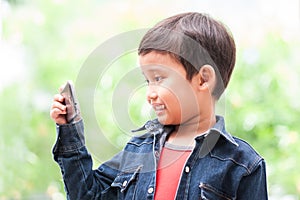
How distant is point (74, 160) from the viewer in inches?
38.0

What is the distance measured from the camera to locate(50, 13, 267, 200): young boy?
941 millimetres

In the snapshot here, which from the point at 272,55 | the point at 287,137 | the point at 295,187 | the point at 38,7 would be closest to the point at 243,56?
the point at 272,55

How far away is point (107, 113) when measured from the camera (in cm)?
130

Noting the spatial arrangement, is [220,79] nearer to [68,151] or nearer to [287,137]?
[68,151]

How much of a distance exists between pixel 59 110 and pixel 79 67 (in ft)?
1.85

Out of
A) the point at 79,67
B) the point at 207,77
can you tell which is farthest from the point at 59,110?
the point at 79,67

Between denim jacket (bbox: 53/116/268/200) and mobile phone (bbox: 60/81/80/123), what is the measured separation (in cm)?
1

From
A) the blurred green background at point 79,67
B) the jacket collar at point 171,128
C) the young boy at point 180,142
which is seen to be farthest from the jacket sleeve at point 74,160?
the blurred green background at point 79,67

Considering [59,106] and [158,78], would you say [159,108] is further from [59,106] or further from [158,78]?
[59,106]

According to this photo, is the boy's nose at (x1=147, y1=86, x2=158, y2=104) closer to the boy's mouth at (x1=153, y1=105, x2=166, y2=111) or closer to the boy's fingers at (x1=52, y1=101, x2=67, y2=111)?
the boy's mouth at (x1=153, y1=105, x2=166, y2=111)

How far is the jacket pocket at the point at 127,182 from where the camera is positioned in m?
0.97

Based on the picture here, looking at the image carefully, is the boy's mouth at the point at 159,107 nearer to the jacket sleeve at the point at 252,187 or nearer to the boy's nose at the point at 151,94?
the boy's nose at the point at 151,94

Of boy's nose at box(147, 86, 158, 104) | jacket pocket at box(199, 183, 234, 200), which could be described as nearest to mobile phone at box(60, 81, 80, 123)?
boy's nose at box(147, 86, 158, 104)

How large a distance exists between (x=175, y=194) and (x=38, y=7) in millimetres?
812
